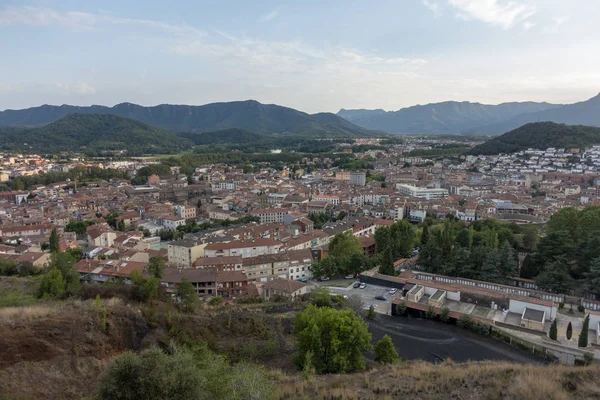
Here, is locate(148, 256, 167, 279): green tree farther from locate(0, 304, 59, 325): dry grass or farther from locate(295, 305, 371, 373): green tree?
locate(295, 305, 371, 373): green tree

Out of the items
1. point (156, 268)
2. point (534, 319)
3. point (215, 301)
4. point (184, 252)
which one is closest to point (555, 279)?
point (534, 319)

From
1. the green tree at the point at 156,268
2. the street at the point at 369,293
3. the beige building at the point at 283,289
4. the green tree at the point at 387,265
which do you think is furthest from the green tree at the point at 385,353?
the green tree at the point at 156,268

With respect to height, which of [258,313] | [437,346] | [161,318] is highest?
[161,318]

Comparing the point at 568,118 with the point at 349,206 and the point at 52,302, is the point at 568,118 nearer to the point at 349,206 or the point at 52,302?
the point at 349,206

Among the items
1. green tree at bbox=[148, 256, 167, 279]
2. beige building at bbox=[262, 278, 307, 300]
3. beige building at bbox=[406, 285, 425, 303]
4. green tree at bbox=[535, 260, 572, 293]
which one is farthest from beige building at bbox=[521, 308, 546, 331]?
green tree at bbox=[148, 256, 167, 279]

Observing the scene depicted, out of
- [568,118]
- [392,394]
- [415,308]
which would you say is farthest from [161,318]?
[568,118]

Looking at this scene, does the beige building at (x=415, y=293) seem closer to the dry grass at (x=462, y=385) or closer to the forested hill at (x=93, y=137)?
the dry grass at (x=462, y=385)
